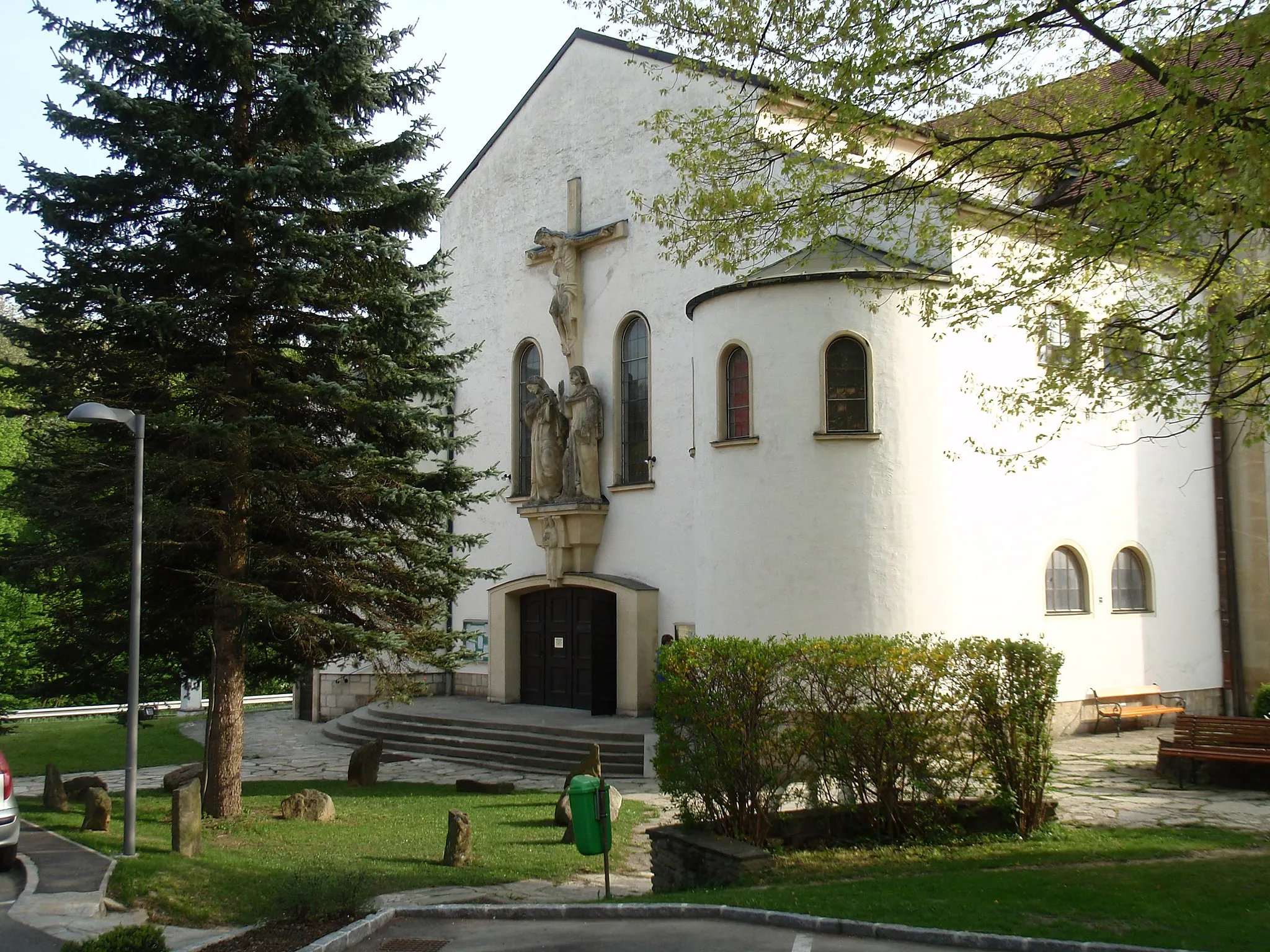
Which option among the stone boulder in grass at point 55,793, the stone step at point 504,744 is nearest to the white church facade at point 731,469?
the stone step at point 504,744

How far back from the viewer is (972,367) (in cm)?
1934

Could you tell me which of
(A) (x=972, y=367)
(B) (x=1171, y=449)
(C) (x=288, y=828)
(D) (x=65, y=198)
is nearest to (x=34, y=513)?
(D) (x=65, y=198)

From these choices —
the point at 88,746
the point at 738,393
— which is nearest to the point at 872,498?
the point at 738,393

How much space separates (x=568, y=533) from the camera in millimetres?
22812

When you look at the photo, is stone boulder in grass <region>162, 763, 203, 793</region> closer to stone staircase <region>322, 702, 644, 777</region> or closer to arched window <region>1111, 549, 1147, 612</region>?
stone staircase <region>322, 702, 644, 777</region>

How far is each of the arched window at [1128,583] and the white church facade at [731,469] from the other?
0.18 feet

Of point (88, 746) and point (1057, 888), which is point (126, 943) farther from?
point (88, 746)

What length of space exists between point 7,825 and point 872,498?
12.2 m

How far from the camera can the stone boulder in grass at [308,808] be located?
1393 centimetres

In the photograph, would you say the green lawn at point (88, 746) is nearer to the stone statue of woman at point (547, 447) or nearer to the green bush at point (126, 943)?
the stone statue of woman at point (547, 447)

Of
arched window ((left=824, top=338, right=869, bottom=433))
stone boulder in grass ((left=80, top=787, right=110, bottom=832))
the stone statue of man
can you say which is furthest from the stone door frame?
stone boulder in grass ((left=80, top=787, right=110, bottom=832))

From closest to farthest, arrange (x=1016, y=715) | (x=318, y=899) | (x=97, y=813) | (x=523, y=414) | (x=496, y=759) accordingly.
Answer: (x=318, y=899) < (x=1016, y=715) < (x=97, y=813) < (x=496, y=759) < (x=523, y=414)

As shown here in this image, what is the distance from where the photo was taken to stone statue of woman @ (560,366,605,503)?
74.4 ft

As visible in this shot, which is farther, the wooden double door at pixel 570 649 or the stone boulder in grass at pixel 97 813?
the wooden double door at pixel 570 649
